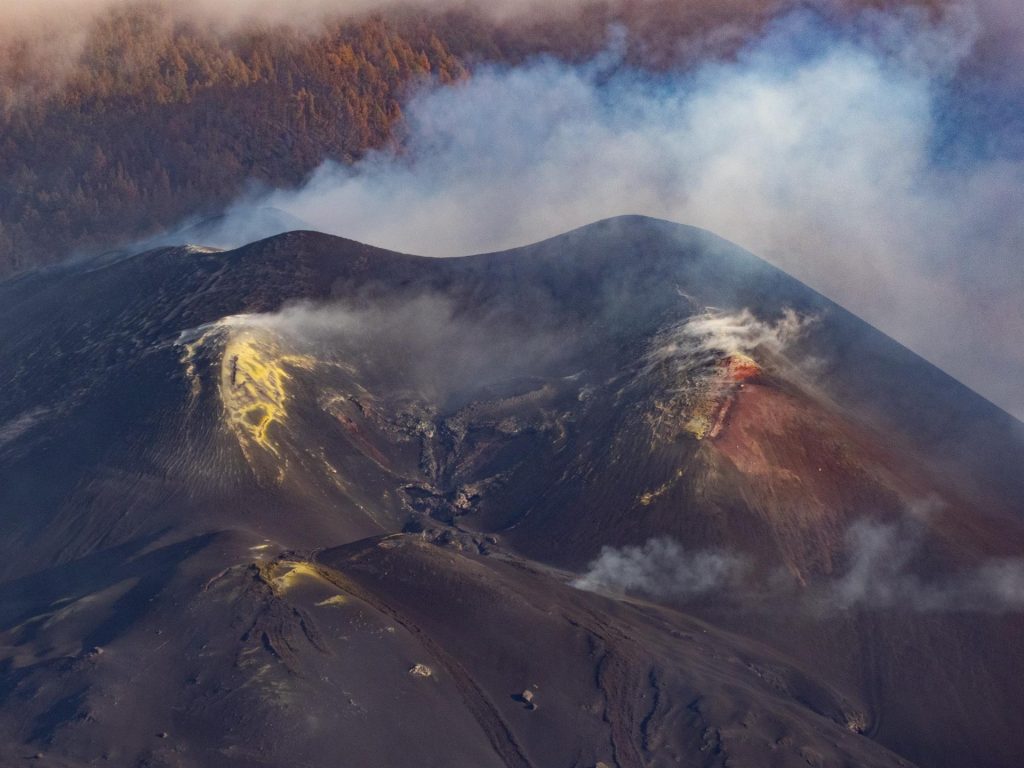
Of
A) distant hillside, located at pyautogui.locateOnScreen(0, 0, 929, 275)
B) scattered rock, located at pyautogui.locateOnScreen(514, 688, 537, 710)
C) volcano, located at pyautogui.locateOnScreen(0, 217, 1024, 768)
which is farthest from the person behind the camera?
distant hillside, located at pyautogui.locateOnScreen(0, 0, 929, 275)

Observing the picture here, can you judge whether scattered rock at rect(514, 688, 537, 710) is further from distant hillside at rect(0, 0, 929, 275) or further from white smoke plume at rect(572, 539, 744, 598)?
distant hillside at rect(0, 0, 929, 275)

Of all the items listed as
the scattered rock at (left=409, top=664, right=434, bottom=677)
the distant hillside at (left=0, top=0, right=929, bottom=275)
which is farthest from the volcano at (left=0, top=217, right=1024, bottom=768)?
the distant hillside at (left=0, top=0, right=929, bottom=275)

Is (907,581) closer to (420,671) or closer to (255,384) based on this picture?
(420,671)

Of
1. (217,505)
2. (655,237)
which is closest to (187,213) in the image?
(655,237)

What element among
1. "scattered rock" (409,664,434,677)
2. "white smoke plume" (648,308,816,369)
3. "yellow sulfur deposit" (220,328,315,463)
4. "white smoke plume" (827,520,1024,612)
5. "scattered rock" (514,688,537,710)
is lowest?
"scattered rock" (409,664,434,677)

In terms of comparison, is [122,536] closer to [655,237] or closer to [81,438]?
[81,438]

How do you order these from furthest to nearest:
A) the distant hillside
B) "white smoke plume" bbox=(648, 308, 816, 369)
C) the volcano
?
the distant hillside, "white smoke plume" bbox=(648, 308, 816, 369), the volcano

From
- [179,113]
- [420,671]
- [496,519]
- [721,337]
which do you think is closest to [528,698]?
[420,671]
